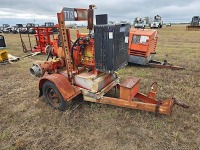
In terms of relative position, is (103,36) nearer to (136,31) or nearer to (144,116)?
(144,116)

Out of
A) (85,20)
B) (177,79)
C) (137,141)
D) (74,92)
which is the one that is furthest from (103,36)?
(177,79)

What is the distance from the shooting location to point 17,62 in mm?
8656

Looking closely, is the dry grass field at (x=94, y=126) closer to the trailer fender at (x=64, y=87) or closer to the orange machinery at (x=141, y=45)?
the trailer fender at (x=64, y=87)

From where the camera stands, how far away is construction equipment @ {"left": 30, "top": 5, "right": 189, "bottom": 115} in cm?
332

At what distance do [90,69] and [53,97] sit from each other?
110cm

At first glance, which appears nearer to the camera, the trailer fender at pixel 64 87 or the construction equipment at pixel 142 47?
the trailer fender at pixel 64 87

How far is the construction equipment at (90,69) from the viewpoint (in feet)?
10.9

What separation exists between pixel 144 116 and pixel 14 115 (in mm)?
2832

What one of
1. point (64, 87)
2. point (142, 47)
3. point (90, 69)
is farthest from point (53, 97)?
point (142, 47)

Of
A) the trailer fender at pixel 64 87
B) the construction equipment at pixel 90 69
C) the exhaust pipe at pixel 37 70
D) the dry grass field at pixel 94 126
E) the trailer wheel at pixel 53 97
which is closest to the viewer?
the dry grass field at pixel 94 126

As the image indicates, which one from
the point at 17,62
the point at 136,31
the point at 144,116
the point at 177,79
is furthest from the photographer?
the point at 17,62

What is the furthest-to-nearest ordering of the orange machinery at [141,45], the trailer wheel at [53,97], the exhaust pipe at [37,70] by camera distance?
the orange machinery at [141,45]
the exhaust pipe at [37,70]
the trailer wheel at [53,97]

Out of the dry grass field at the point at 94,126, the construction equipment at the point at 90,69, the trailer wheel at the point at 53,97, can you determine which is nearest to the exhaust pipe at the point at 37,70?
the construction equipment at the point at 90,69

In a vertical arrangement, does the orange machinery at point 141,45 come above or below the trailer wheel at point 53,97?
above
